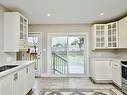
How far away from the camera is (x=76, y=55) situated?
701cm

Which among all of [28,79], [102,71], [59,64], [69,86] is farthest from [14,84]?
[59,64]

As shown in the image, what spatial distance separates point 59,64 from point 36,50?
1.24 meters

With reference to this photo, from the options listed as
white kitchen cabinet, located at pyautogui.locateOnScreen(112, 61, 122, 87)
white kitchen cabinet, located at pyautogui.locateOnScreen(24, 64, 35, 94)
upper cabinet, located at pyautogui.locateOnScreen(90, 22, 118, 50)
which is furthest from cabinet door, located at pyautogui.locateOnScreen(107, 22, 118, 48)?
white kitchen cabinet, located at pyautogui.locateOnScreen(24, 64, 35, 94)

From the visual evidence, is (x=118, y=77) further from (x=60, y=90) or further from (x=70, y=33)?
(x=70, y=33)

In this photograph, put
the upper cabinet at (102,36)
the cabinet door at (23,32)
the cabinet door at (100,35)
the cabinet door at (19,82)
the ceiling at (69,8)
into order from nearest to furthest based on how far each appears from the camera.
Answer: the cabinet door at (19,82), the ceiling at (69,8), the cabinet door at (23,32), the upper cabinet at (102,36), the cabinet door at (100,35)

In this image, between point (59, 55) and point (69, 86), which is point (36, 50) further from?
point (69, 86)

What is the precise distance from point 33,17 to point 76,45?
2.38 metres

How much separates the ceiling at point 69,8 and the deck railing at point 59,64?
1.93 metres

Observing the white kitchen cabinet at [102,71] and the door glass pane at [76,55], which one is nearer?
the white kitchen cabinet at [102,71]

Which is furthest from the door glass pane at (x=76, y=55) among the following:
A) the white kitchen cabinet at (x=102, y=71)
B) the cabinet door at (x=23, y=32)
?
the cabinet door at (x=23, y=32)

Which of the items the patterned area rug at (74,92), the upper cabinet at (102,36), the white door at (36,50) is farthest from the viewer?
the white door at (36,50)

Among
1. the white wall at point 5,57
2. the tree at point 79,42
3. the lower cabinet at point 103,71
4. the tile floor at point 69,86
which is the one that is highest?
the tree at point 79,42

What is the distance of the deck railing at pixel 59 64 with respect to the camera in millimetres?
7027

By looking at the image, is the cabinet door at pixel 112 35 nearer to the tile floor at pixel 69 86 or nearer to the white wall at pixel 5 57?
the tile floor at pixel 69 86
